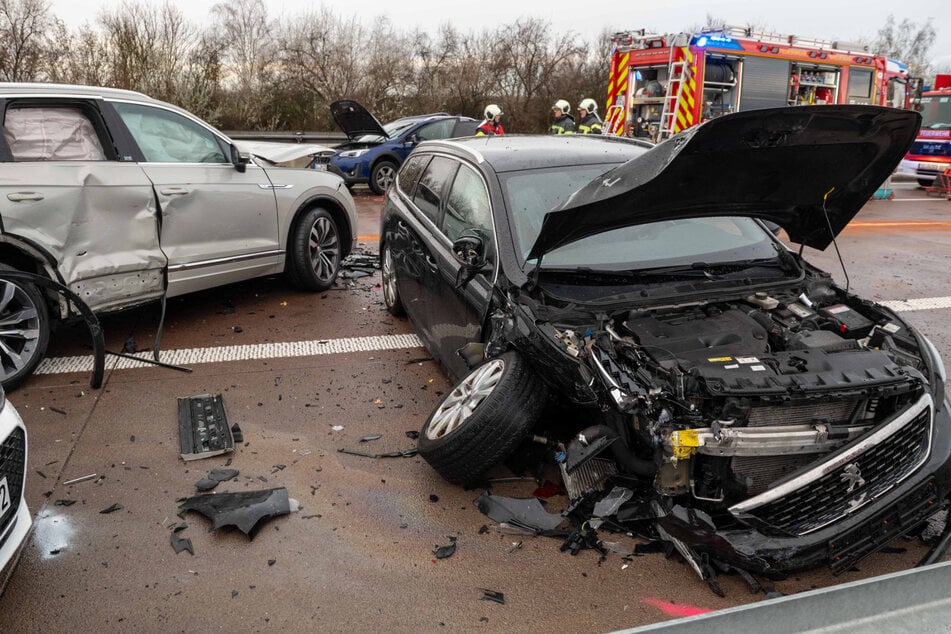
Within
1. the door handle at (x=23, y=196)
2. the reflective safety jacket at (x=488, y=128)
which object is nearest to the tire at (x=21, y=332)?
the door handle at (x=23, y=196)

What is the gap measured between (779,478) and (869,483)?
1.17 feet

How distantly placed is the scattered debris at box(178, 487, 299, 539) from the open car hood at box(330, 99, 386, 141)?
907 centimetres

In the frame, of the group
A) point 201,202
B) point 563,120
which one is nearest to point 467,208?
point 201,202

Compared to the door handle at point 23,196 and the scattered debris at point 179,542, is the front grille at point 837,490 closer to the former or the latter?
the scattered debris at point 179,542

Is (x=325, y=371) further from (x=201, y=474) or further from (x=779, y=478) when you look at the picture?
(x=779, y=478)

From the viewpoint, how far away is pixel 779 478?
9.67 feet

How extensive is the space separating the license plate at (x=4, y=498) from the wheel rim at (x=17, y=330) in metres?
2.42

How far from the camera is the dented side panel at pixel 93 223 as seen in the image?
4.85 meters

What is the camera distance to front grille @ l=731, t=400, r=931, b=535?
113 inches

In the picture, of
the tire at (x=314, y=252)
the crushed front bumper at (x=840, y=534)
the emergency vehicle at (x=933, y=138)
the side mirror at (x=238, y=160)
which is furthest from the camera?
the emergency vehicle at (x=933, y=138)

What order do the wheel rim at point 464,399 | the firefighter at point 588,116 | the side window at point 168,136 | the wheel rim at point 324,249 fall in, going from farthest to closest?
the firefighter at point 588,116, the wheel rim at point 324,249, the side window at point 168,136, the wheel rim at point 464,399

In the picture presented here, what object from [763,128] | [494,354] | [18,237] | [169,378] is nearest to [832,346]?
[763,128]

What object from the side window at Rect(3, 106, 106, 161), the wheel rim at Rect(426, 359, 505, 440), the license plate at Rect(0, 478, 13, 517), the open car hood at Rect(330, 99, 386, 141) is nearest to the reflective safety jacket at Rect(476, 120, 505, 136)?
the open car hood at Rect(330, 99, 386, 141)

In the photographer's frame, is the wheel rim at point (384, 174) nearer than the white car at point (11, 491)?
No
